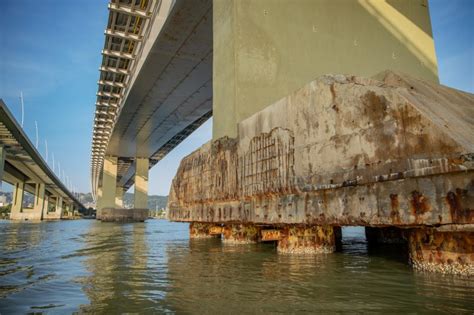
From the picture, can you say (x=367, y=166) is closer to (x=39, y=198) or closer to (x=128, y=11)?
(x=128, y=11)

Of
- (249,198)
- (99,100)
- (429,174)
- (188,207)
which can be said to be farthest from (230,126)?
(99,100)

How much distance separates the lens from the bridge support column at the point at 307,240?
229 inches

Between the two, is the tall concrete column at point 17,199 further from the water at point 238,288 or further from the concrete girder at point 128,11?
the water at point 238,288

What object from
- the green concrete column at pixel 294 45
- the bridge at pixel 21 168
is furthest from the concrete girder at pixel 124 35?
the green concrete column at pixel 294 45

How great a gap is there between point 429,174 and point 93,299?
3.61 meters

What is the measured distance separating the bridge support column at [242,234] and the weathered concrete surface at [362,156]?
2252 mm

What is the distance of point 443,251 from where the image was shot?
3479 mm

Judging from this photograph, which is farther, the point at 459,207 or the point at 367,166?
the point at 367,166

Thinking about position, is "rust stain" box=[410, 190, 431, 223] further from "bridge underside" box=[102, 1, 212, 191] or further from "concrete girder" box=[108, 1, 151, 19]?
"concrete girder" box=[108, 1, 151, 19]

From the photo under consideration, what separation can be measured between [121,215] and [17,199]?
3111 cm

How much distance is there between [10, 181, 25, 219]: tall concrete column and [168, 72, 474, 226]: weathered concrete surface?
230ft

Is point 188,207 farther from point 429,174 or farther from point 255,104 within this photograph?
point 429,174

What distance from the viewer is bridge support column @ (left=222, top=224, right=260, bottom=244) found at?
8852 mm

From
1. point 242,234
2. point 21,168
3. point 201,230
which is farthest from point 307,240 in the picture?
point 21,168
